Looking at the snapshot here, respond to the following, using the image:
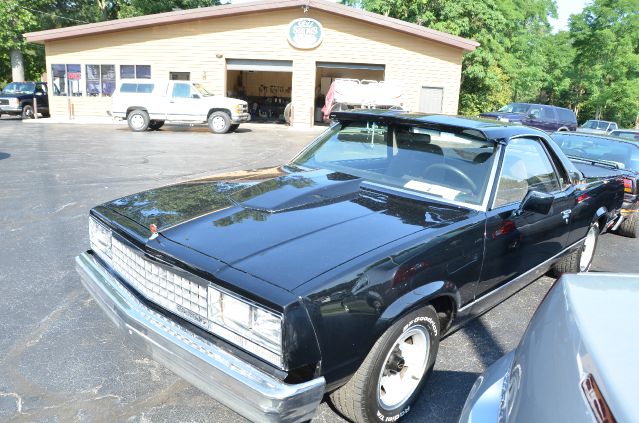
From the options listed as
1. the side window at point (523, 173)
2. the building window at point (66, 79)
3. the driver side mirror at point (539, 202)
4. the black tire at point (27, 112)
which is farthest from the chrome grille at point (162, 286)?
the black tire at point (27, 112)

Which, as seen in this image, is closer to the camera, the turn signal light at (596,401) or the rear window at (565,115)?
the turn signal light at (596,401)

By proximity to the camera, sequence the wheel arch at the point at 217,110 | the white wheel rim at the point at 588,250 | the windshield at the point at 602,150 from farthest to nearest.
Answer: the wheel arch at the point at 217,110 < the windshield at the point at 602,150 < the white wheel rim at the point at 588,250

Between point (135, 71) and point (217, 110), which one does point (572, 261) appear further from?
point (135, 71)

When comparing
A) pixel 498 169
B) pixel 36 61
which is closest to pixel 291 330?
pixel 498 169

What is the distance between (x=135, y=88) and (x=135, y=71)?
4.90 meters

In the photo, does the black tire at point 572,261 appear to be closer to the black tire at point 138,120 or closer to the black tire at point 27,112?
the black tire at point 138,120

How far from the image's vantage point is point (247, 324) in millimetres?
2180

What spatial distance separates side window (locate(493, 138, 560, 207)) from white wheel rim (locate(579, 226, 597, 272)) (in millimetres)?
1487

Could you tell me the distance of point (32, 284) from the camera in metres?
4.29

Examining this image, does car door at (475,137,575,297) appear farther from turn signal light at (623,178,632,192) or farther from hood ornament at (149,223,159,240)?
turn signal light at (623,178,632,192)

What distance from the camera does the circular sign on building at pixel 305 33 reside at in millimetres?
22125

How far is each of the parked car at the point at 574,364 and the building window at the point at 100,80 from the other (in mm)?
24359

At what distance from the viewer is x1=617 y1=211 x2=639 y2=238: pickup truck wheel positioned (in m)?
6.96

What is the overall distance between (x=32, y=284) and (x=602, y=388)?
4.44 m
